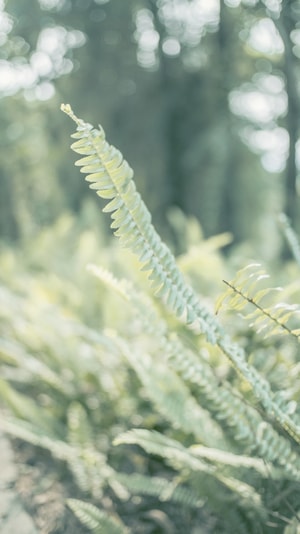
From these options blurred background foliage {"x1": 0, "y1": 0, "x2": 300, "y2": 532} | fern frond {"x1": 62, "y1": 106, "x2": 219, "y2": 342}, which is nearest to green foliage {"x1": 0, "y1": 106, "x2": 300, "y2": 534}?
fern frond {"x1": 62, "y1": 106, "x2": 219, "y2": 342}

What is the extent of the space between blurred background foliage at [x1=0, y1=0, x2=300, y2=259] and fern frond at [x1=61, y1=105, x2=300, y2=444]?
27.0 ft

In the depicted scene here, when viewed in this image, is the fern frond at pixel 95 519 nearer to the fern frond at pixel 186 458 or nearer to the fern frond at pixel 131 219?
the fern frond at pixel 186 458

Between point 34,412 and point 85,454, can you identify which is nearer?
point 85,454

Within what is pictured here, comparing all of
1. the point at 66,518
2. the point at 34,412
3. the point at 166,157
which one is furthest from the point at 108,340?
the point at 166,157

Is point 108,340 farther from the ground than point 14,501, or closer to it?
farther from the ground

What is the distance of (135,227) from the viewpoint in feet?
4.69

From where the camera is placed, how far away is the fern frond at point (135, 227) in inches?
53.4

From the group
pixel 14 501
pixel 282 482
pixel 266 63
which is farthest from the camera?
pixel 266 63

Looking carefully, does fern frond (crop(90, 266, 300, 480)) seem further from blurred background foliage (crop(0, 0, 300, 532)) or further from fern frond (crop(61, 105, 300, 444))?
blurred background foliage (crop(0, 0, 300, 532))

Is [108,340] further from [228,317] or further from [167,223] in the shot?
[167,223]

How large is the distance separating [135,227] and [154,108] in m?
9.85

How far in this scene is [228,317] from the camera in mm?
3176

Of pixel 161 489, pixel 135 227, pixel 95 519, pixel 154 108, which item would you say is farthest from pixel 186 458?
pixel 154 108

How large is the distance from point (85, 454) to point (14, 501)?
277mm
